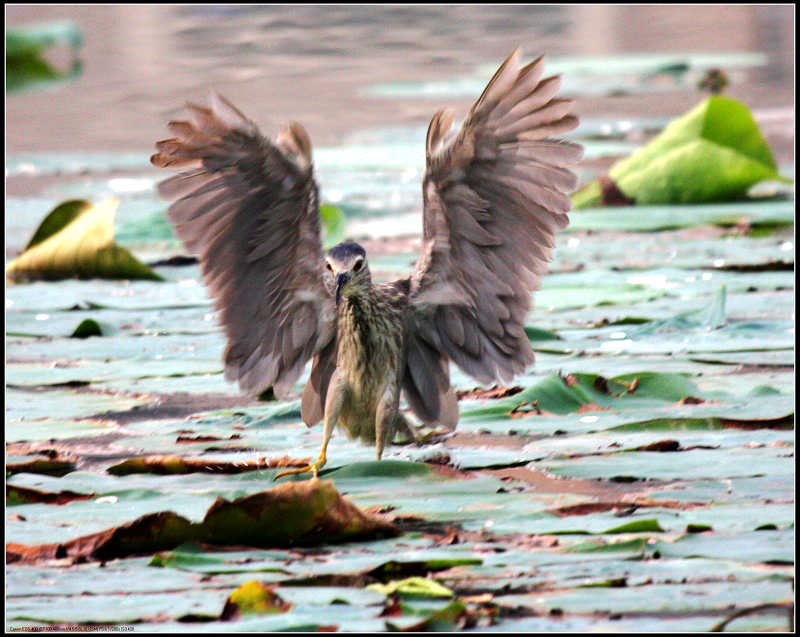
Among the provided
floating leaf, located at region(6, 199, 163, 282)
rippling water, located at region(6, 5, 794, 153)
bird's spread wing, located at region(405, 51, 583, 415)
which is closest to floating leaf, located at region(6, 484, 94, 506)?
bird's spread wing, located at region(405, 51, 583, 415)

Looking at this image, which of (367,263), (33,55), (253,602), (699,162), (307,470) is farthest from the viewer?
(33,55)

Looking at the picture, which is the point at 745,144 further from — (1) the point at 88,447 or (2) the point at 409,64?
(2) the point at 409,64

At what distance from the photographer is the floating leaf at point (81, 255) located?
283 inches

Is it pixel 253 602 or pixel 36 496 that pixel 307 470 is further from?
pixel 253 602

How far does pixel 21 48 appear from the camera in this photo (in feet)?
54.1

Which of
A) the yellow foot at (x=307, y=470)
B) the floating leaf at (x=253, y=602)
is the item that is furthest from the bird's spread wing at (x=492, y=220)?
the floating leaf at (x=253, y=602)

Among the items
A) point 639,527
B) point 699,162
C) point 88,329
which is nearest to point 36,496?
point 639,527

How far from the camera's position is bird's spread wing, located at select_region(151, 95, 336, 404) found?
4.70 meters

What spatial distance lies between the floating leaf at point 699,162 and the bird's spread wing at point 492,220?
12.4 ft

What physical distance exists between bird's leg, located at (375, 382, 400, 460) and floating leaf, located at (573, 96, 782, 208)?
402 centimetres

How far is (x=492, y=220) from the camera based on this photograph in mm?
4875

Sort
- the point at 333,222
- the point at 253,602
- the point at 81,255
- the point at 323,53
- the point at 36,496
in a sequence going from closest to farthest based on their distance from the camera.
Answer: the point at 253,602
the point at 36,496
the point at 81,255
the point at 333,222
the point at 323,53

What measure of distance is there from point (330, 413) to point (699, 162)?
439 centimetres

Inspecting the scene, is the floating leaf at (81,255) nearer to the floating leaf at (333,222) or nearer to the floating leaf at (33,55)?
the floating leaf at (333,222)
